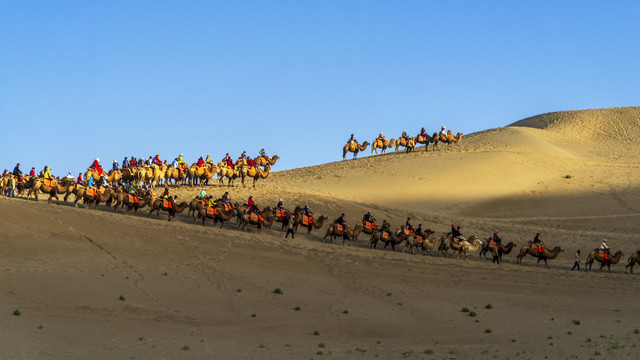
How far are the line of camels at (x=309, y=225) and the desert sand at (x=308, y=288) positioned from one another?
1.93 feet

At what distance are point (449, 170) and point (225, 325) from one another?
38654 mm

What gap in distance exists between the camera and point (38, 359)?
17.6m

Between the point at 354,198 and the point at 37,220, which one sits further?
the point at 354,198

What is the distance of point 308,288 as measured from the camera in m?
27.7

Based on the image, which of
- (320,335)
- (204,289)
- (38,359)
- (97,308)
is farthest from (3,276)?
(320,335)

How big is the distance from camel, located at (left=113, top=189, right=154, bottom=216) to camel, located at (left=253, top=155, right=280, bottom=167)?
12.5 m

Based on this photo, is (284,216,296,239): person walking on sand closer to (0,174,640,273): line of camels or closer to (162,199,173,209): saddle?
(0,174,640,273): line of camels

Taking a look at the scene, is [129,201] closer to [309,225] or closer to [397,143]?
[309,225]

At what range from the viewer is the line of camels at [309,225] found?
34781 mm

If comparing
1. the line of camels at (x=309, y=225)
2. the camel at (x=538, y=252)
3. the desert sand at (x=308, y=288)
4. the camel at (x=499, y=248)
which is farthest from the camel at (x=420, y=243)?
the camel at (x=538, y=252)

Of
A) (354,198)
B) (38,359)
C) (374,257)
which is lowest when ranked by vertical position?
→ (38,359)

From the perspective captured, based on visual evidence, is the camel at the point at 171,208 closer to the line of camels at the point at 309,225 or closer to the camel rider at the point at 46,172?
the line of camels at the point at 309,225

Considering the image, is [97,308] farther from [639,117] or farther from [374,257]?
[639,117]

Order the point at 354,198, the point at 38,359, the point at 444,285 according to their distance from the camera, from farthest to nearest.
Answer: the point at 354,198 < the point at 444,285 < the point at 38,359
